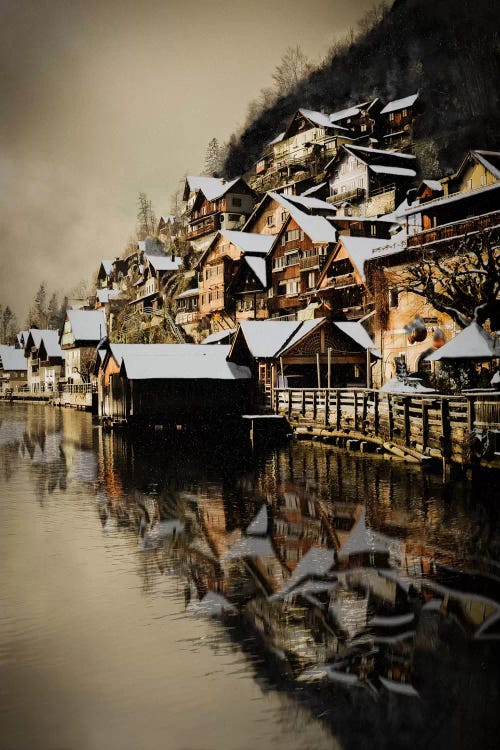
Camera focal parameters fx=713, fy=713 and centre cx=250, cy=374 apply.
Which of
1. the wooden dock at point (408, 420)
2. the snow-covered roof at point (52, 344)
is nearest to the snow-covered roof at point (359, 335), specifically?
the wooden dock at point (408, 420)

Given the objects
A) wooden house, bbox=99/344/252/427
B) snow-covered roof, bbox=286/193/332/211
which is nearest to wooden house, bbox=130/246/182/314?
snow-covered roof, bbox=286/193/332/211

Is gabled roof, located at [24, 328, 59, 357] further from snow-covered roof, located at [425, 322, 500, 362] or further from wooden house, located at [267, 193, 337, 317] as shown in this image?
snow-covered roof, located at [425, 322, 500, 362]

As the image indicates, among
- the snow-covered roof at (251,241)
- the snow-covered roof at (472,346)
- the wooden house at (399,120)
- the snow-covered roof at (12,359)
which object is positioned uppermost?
→ the wooden house at (399,120)

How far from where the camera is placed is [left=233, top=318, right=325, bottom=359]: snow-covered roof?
38.2m

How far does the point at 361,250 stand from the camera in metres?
45.4

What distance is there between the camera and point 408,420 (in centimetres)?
2412

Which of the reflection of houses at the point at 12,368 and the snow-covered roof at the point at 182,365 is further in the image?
the reflection of houses at the point at 12,368

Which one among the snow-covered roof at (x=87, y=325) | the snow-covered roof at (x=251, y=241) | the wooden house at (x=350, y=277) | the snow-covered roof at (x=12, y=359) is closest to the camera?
the wooden house at (x=350, y=277)

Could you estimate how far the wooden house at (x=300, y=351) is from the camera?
126 feet

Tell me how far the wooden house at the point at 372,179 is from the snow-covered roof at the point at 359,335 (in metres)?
25.3

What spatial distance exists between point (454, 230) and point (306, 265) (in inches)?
777

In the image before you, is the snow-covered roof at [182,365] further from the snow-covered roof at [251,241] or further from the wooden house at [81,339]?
the wooden house at [81,339]

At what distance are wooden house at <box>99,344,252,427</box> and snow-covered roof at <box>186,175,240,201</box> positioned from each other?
42.8 m

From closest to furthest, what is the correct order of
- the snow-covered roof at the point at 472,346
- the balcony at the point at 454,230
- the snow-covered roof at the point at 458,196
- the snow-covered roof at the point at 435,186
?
the snow-covered roof at the point at 472,346
the balcony at the point at 454,230
the snow-covered roof at the point at 458,196
the snow-covered roof at the point at 435,186
